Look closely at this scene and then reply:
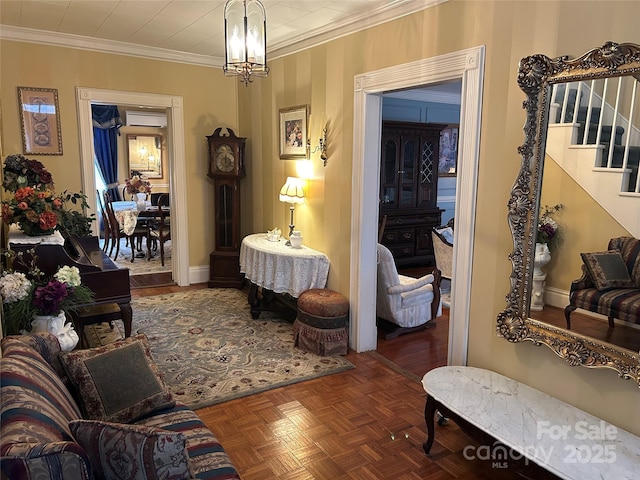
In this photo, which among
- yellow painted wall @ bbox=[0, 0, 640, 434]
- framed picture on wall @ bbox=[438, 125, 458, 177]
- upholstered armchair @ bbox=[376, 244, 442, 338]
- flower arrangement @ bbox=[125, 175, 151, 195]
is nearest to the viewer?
yellow painted wall @ bbox=[0, 0, 640, 434]

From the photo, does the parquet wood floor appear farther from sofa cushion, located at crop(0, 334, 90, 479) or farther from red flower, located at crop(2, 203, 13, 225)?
red flower, located at crop(2, 203, 13, 225)

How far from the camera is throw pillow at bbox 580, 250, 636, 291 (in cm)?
211

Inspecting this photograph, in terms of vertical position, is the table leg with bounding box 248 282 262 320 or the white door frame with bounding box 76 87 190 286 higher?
the white door frame with bounding box 76 87 190 286

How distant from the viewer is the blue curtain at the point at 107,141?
9477 mm

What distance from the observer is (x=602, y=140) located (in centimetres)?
217

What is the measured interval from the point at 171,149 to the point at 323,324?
9.93 feet

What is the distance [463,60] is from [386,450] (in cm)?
233

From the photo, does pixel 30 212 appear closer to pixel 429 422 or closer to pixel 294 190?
pixel 294 190

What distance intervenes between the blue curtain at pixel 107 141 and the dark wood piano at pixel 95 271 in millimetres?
6634

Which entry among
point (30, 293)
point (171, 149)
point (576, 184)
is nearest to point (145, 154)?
point (171, 149)

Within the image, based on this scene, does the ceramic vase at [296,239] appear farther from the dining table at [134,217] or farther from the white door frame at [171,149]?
the dining table at [134,217]

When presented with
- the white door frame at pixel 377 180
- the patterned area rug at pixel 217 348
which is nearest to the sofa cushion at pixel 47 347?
the patterned area rug at pixel 217 348

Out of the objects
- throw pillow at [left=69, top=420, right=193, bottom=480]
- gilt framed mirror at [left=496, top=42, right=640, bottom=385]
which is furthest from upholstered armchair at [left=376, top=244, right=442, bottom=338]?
throw pillow at [left=69, top=420, right=193, bottom=480]

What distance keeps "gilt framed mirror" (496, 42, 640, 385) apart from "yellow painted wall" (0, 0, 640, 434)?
0.36ft
